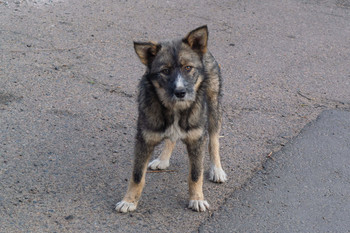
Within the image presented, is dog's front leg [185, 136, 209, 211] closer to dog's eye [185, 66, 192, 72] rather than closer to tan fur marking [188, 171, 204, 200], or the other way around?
tan fur marking [188, 171, 204, 200]

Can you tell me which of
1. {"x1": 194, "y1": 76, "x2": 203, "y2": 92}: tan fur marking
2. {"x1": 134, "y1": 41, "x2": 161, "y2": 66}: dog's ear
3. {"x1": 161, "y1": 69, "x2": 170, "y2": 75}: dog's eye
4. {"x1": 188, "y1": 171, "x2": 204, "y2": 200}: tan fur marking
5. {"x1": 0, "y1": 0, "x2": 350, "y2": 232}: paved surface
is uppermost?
{"x1": 134, "y1": 41, "x2": 161, "y2": 66}: dog's ear

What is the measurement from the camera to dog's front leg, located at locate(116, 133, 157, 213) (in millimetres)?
4129

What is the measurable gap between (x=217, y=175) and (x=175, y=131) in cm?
87

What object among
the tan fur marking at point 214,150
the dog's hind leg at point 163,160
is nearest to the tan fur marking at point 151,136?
the dog's hind leg at point 163,160

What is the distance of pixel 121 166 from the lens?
4.78m

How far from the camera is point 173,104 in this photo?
404 cm

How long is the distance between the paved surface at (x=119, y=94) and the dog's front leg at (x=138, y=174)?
0.38 feet

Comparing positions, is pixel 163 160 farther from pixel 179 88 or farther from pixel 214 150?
pixel 179 88

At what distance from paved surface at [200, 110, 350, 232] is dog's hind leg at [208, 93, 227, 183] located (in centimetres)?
29

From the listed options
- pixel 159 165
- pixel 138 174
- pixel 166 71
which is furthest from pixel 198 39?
pixel 159 165

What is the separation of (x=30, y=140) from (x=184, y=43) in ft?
6.67

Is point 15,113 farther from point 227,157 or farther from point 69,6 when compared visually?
point 69,6

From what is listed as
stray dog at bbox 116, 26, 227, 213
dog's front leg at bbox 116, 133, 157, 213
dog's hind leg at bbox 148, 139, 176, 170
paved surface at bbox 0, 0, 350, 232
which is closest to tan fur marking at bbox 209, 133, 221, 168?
paved surface at bbox 0, 0, 350, 232

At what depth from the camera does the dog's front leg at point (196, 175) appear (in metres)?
4.19
